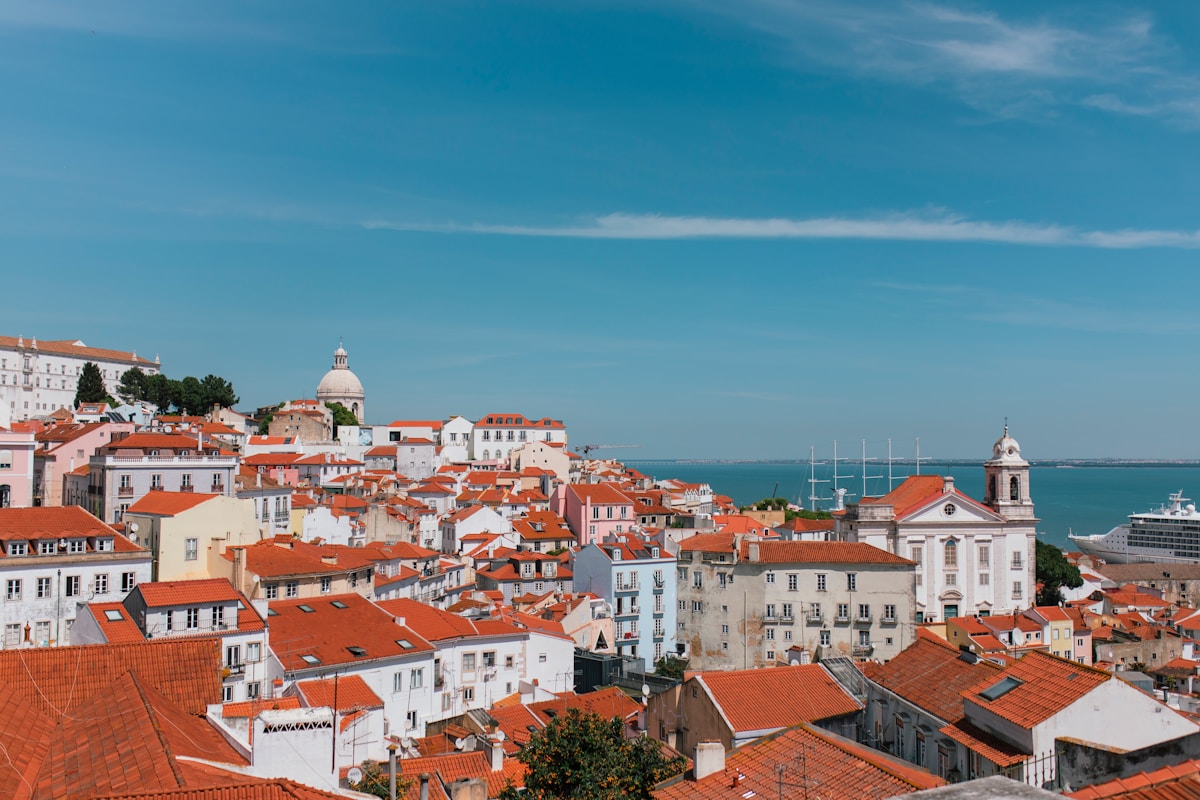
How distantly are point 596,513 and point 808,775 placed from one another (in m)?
51.3

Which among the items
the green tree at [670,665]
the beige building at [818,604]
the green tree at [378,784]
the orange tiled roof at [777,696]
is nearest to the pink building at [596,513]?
the green tree at [670,665]

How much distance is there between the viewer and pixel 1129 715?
13.0 metres

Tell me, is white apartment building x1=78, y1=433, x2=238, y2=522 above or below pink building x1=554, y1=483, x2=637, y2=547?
above

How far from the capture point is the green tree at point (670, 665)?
147 ft

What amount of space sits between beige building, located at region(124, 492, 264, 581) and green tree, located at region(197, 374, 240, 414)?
192 ft

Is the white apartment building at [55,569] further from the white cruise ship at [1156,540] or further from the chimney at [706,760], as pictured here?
the white cruise ship at [1156,540]

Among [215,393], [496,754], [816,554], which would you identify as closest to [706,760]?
[496,754]

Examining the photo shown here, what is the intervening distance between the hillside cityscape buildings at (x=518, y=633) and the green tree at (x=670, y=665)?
0.25 metres

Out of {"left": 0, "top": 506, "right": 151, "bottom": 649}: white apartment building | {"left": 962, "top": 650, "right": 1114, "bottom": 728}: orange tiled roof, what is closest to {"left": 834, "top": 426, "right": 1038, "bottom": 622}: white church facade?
{"left": 0, "top": 506, "right": 151, "bottom": 649}: white apartment building

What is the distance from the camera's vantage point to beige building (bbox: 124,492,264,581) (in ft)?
115

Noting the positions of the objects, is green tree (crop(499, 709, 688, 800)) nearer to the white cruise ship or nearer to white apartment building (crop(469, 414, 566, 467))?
white apartment building (crop(469, 414, 566, 467))

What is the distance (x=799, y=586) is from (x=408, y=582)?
61.4 ft

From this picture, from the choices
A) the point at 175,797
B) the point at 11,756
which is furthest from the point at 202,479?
the point at 175,797

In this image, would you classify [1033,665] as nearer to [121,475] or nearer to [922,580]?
[121,475]
